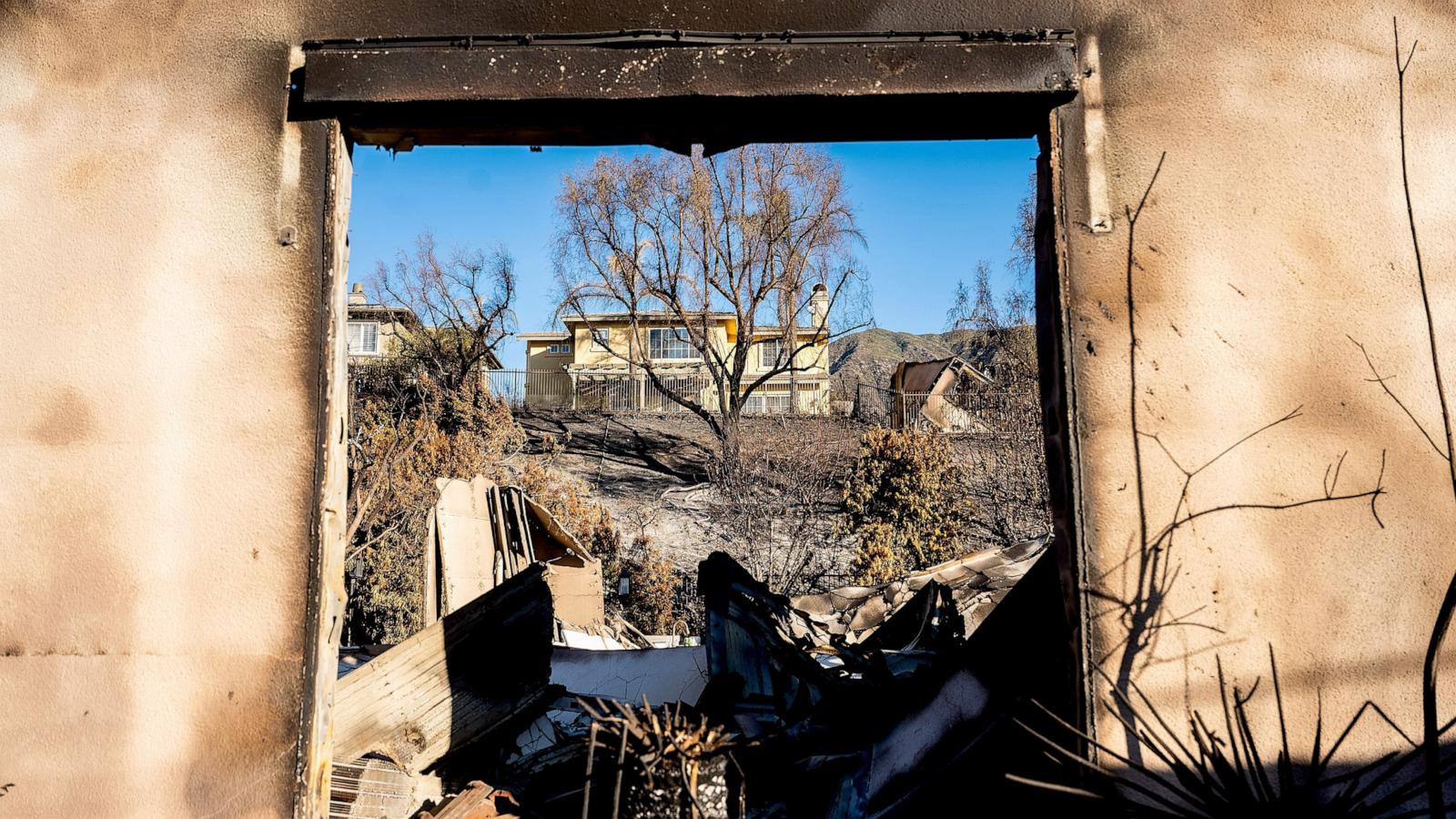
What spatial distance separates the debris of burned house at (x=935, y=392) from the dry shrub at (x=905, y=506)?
5.32 metres

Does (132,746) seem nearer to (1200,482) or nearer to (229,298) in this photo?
(229,298)

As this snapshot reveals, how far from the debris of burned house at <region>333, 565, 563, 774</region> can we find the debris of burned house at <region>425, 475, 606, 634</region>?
161 cm

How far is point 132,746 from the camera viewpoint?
117 inches

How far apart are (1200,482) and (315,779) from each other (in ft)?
9.30

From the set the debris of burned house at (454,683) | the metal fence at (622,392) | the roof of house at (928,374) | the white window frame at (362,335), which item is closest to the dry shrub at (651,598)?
the debris of burned house at (454,683)

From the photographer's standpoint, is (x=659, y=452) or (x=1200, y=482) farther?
(x=659, y=452)

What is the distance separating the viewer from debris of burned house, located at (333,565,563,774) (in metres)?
4.45

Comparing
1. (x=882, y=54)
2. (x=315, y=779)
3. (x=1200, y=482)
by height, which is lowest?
(x=315, y=779)

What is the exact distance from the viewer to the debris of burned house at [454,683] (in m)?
4.45

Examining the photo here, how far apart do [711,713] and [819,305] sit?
24.2 meters

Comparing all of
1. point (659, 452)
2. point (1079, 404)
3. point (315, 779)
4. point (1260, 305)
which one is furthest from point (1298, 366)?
point (659, 452)

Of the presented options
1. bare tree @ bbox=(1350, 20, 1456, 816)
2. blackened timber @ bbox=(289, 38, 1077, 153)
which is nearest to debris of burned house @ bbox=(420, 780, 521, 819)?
blackened timber @ bbox=(289, 38, 1077, 153)

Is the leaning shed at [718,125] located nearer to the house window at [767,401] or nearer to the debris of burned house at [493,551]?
the debris of burned house at [493,551]

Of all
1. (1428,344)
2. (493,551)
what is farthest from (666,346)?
(1428,344)
